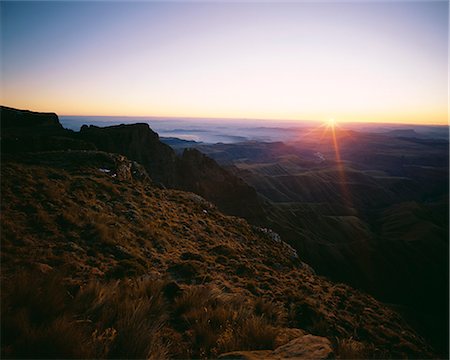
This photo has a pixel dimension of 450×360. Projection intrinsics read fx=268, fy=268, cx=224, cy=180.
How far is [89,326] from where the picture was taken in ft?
11.6

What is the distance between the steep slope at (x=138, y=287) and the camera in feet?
11.3

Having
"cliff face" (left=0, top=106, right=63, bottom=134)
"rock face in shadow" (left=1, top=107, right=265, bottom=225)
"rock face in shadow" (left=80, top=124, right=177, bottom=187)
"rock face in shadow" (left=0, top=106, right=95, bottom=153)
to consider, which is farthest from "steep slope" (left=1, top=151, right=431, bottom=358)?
"rock face in shadow" (left=80, top=124, right=177, bottom=187)

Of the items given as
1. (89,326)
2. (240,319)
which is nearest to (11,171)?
(89,326)

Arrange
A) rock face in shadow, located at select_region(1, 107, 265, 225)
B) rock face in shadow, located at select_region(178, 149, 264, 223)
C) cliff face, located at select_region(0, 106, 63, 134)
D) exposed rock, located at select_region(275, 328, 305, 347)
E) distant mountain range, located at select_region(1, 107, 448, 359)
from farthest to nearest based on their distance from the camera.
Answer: rock face in shadow, located at select_region(178, 149, 264, 223)
cliff face, located at select_region(0, 106, 63, 134)
rock face in shadow, located at select_region(1, 107, 265, 225)
exposed rock, located at select_region(275, 328, 305, 347)
distant mountain range, located at select_region(1, 107, 448, 359)

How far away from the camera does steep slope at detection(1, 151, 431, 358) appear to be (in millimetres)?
3432

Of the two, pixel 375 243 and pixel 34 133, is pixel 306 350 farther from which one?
pixel 375 243

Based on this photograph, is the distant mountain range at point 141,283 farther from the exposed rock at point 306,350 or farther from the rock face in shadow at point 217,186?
the rock face in shadow at point 217,186

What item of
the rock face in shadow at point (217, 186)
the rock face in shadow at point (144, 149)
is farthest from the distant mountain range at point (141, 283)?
the rock face in shadow at point (217, 186)

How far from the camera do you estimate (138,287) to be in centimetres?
550

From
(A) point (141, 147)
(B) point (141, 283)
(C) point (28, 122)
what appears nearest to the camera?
(B) point (141, 283)

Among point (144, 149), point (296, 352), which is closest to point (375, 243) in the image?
point (144, 149)

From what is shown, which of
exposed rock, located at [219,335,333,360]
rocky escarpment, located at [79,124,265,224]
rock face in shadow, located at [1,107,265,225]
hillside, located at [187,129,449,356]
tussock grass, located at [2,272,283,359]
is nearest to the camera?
tussock grass, located at [2,272,283,359]

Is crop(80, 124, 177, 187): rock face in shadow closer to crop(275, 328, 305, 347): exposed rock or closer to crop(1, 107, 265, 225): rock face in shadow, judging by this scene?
crop(1, 107, 265, 225): rock face in shadow

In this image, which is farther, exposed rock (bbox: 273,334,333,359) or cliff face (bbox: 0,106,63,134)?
cliff face (bbox: 0,106,63,134)
